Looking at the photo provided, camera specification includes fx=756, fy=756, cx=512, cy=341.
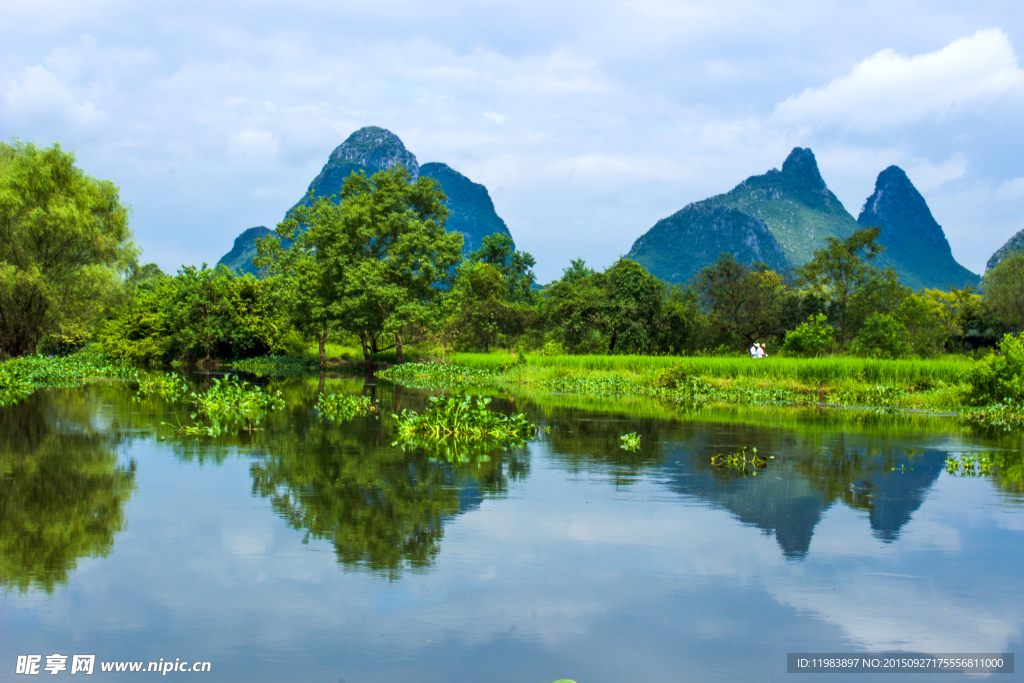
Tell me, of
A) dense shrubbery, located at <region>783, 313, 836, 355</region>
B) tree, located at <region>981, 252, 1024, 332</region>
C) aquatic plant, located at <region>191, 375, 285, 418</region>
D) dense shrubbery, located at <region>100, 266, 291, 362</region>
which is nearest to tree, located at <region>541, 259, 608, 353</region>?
dense shrubbery, located at <region>783, 313, 836, 355</region>

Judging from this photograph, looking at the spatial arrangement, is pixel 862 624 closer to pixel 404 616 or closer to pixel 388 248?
pixel 404 616

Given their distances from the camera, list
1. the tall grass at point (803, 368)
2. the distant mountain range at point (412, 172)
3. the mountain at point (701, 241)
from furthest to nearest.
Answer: the distant mountain range at point (412, 172)
the mountain at point (701, 241)
the tall grass at point (803, 368)

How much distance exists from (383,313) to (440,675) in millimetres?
43471

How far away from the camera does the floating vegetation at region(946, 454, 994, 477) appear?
1145 cm

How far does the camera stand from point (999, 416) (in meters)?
19.8

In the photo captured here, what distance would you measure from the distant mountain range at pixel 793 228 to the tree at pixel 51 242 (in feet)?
335

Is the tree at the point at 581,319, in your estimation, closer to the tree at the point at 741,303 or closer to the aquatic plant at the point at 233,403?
the tree at the point at 741,303

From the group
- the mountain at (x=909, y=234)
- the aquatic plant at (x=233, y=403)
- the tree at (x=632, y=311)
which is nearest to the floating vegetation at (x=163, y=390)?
the aquatic plant at (x=233, y=403)

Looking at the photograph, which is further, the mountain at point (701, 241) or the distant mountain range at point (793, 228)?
the distant mountain range at point (793, 228)

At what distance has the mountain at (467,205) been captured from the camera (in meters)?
176

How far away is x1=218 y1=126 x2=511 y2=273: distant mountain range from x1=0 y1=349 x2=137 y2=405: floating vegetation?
13639 cm

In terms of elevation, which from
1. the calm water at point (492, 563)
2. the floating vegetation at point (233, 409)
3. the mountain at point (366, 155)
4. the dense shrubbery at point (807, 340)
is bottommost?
the calm water at point (492, 563)

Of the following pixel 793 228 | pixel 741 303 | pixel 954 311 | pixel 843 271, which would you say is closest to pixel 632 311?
pixel 741 303

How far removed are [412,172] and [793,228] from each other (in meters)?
86.3
